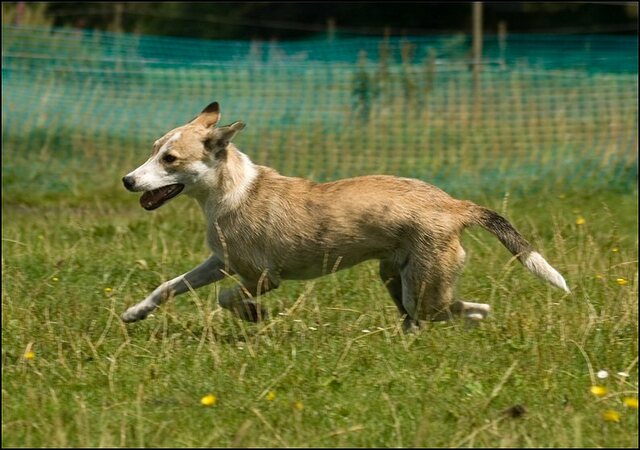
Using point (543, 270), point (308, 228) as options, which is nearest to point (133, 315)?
point (308, 228)

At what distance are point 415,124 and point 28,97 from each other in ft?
15.2

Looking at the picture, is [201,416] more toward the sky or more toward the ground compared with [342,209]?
more toward the ground

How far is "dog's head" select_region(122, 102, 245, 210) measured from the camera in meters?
6.27

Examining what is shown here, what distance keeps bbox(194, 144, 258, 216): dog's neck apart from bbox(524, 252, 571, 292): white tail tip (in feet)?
5.36

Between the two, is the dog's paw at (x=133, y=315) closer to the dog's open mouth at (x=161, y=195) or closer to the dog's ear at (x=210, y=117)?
the dog's open mouth at (x=161, y=195)

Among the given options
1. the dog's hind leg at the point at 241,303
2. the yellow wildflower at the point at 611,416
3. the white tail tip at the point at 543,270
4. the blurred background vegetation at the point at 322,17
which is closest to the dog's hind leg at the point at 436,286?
the white tail tip at the point at 543,270

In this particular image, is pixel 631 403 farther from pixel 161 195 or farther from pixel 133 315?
pixel 161 195

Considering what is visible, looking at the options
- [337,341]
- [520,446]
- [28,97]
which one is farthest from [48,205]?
[520,446]

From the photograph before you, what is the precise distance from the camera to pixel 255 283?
625 cm

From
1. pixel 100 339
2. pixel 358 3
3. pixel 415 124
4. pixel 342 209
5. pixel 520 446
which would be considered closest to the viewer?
pixel 520 446

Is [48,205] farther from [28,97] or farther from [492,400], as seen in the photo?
[492,400]

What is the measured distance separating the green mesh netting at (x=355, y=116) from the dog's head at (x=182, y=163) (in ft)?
17.4

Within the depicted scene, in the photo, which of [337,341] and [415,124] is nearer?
[337,341]

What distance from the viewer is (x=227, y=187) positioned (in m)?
6.34
